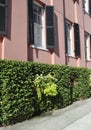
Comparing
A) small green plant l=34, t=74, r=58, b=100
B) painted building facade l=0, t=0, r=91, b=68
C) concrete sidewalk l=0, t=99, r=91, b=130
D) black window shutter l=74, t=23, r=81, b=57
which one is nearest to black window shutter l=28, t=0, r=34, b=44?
painted building facade l=0, t=0, r=91, b=68

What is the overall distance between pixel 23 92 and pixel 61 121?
152 centimetres

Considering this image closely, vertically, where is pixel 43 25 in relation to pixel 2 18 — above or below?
above

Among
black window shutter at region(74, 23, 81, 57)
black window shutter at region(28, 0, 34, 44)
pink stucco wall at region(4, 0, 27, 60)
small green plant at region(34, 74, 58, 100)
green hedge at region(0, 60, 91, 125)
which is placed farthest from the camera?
black window shutter at region(74, 23, 81, 57)

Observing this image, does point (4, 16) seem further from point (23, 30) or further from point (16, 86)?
point (16, 86)

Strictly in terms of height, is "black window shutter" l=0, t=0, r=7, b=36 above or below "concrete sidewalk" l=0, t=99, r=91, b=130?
above

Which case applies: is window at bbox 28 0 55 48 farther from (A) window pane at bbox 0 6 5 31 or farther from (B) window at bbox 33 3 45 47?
(A) window pane at bbox 0 6 5 31

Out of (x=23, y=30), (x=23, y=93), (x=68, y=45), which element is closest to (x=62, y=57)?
(x=68, y=45)

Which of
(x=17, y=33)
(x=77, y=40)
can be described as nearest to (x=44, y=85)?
(x=17, y=33)

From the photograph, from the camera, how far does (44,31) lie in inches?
484

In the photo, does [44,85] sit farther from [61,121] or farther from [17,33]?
[17,33]

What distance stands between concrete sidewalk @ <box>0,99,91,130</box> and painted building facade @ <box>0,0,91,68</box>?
214cm

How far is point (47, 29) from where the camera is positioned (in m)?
12.3

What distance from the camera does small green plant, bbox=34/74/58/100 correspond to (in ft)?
31.7

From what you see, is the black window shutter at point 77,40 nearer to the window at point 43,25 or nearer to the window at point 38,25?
the window at point 43,25
